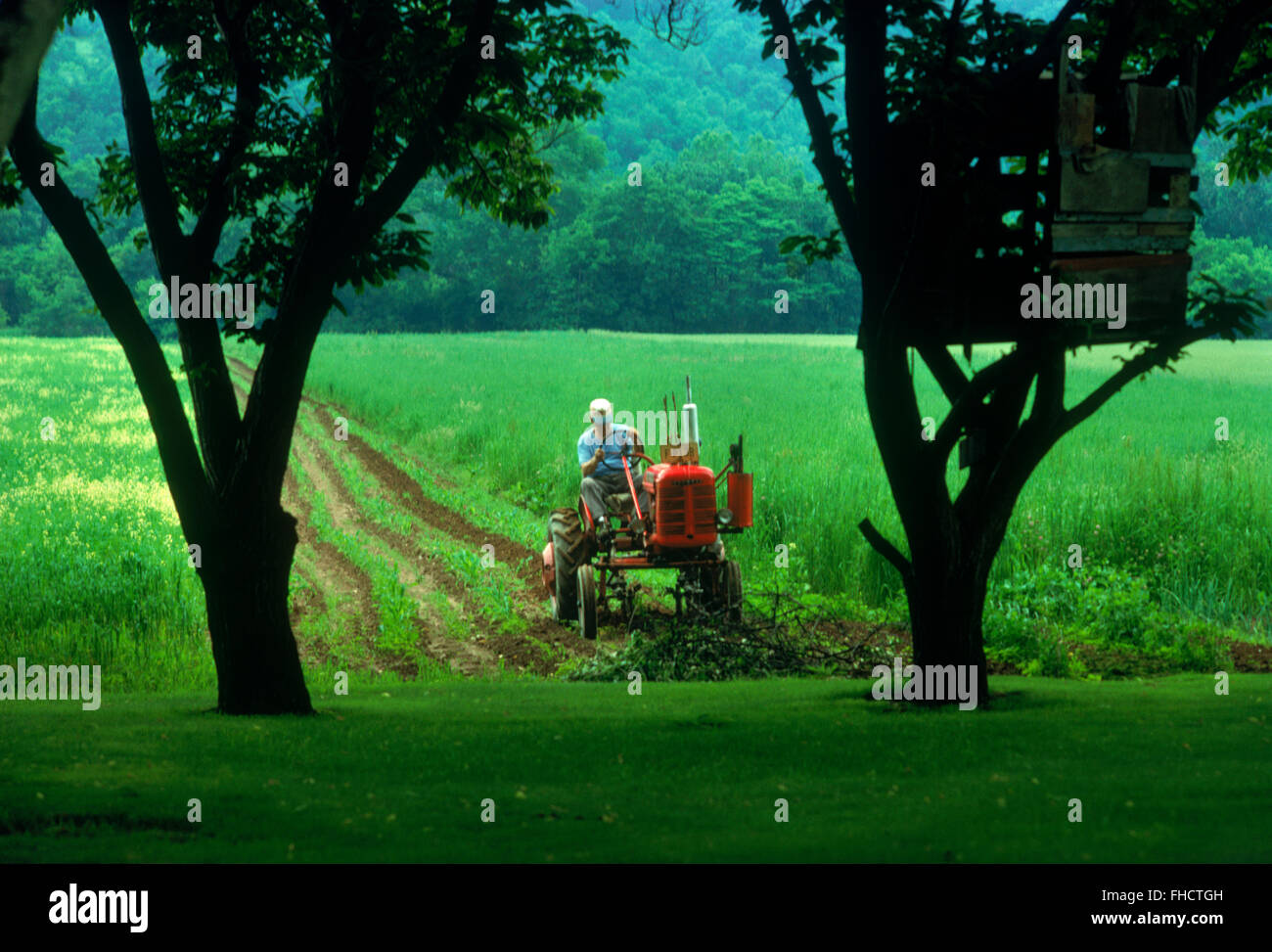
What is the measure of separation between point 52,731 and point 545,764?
3510 mm

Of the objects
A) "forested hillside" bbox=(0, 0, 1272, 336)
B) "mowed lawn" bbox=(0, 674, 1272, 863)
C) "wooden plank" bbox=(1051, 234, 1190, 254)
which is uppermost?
"forested hillside" bbox=(0, 0, 1272, 336)

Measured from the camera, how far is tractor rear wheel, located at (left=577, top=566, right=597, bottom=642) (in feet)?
45.0

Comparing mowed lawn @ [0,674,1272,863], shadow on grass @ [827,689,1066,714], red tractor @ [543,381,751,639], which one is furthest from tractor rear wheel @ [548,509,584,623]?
shadow on grass @ [827,689,1066,714]

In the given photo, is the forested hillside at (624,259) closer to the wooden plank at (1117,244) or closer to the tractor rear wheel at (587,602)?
the tractor rear wheel at (587,602)

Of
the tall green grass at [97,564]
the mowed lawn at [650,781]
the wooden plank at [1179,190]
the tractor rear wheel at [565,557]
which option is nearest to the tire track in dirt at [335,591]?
the tall green grass at [97,564]

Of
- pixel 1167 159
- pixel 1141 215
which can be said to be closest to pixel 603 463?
pixel 1141 215

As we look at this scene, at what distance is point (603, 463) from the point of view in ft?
46.1

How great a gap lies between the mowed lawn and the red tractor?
11.2 feet

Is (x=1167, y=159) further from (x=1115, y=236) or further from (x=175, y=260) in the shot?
(x=175, y=260)

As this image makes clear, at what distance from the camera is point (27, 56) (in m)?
4.36

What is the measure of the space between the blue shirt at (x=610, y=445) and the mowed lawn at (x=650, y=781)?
4.42 meters

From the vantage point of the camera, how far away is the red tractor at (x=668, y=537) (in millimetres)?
13172

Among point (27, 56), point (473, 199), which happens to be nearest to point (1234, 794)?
point (27, 56)

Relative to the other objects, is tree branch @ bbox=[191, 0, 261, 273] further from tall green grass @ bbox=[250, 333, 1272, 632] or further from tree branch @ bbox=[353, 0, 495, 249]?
tall green grass @ bbox=[250, 333, 1272, 632]
